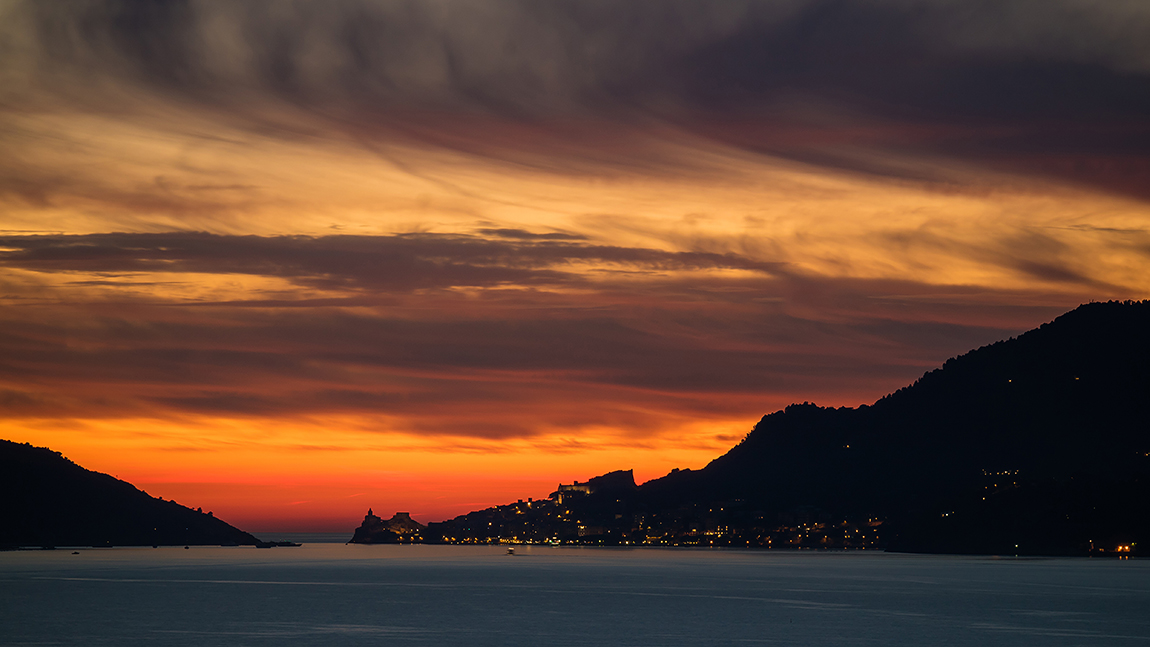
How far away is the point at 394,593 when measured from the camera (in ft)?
470

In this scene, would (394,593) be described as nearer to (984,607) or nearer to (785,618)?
(785,618)

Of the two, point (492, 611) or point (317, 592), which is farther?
point (317, 592)

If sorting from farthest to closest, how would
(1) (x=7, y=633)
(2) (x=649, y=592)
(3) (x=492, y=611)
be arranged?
1. (2) (x=649, y=592)
2. (3) (x=492, y=611)
3. (1) (x=7, y=633)

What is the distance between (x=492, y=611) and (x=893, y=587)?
7259cm

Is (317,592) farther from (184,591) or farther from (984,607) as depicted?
(984,607)

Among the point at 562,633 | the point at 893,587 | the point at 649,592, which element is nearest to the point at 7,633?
the point at 562,633

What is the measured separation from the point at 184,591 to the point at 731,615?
82.3 meters

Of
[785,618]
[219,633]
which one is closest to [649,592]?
[785,618]

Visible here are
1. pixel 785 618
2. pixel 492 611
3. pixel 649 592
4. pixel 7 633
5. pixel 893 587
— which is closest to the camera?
pixel 7 633

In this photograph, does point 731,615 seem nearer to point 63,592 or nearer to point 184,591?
point 184,591

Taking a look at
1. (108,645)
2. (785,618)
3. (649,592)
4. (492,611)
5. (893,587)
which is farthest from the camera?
(893,587)

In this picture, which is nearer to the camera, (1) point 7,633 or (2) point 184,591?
(1) point 7,633

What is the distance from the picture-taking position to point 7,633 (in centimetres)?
8275

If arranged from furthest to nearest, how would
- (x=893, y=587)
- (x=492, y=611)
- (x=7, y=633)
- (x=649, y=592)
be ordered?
(x=893, y=587) < (x=649, y=592) < (x=492, y=611) < (x=7, y=633)
